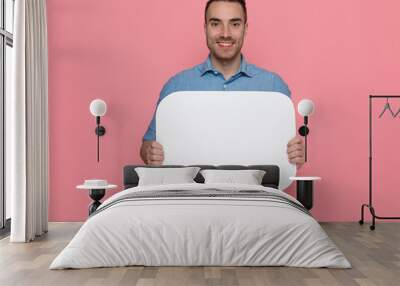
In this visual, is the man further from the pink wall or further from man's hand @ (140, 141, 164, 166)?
the pink wall

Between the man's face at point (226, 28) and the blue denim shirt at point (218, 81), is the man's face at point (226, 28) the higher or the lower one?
the higher one

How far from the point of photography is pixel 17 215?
5328mm

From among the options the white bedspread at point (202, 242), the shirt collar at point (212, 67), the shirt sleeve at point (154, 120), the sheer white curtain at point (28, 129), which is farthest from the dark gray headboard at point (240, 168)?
the white bedspread at point (202, 242)

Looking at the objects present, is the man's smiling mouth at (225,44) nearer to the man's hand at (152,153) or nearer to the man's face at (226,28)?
the man's face at (226,28)

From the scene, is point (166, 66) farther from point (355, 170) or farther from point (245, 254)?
point (245, 254)

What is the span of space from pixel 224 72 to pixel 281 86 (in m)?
0.71

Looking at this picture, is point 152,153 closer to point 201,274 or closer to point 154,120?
point 154,120

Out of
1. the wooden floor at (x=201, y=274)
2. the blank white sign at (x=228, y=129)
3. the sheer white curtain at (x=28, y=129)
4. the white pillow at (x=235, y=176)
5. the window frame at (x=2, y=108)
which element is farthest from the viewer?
the blank white sign at (x=228, y=129)

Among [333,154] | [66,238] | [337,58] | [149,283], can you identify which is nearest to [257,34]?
[337,58]

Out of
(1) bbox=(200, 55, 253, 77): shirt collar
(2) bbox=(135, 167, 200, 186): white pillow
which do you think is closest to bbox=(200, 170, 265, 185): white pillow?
(2) bbox=(135, 167, 200, 186): white pillow

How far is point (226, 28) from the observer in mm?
6551

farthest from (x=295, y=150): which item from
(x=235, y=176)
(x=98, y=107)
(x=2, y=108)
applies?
(x=2, y=108)

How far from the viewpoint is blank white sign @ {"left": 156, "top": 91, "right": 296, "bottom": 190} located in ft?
21.2

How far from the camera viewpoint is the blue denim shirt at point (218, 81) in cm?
658
